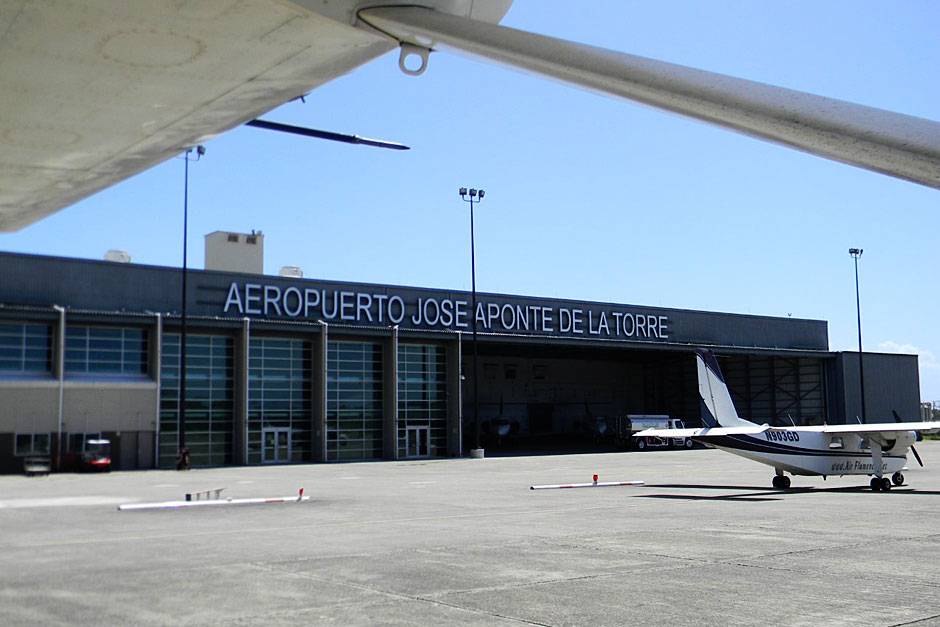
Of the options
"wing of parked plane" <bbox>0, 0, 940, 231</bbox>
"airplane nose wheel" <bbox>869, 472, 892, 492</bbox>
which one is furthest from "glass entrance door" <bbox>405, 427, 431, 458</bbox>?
"wing of parked plane" <bbox>0, 0, 940, 231</bbox>

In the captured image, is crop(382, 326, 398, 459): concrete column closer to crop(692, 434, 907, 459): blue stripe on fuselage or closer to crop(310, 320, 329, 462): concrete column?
crop(310, 320, 329, 462): concrete column

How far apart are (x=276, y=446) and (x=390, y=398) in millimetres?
7586

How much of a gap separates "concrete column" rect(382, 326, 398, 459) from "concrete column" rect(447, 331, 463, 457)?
4.48 metres

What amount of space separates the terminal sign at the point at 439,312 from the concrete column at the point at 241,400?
1.66m

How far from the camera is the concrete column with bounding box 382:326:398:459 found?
55781mm

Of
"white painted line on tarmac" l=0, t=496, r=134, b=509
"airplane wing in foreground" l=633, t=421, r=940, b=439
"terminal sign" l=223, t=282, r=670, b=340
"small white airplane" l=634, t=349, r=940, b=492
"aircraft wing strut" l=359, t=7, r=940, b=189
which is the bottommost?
"white painted line on tarmac" l=0, t=496, r=134, b=509

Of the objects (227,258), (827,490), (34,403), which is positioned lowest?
(827,490)

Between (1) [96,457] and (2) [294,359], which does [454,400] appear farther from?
(1) [96,457]

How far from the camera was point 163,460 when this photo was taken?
157ft

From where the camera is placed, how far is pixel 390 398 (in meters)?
56.1

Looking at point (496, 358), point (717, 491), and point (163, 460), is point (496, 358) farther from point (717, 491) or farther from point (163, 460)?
point (717, 491)

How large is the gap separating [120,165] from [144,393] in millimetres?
42709

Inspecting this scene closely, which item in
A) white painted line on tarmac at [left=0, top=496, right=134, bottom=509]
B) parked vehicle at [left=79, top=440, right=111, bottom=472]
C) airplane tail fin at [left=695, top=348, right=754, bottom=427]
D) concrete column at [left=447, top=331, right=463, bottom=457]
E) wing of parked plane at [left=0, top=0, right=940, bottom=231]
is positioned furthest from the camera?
concrete column at [left=447, top=331, right=463, bottom=457]

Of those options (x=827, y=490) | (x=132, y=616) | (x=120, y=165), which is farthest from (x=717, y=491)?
(x=120, y=165)
